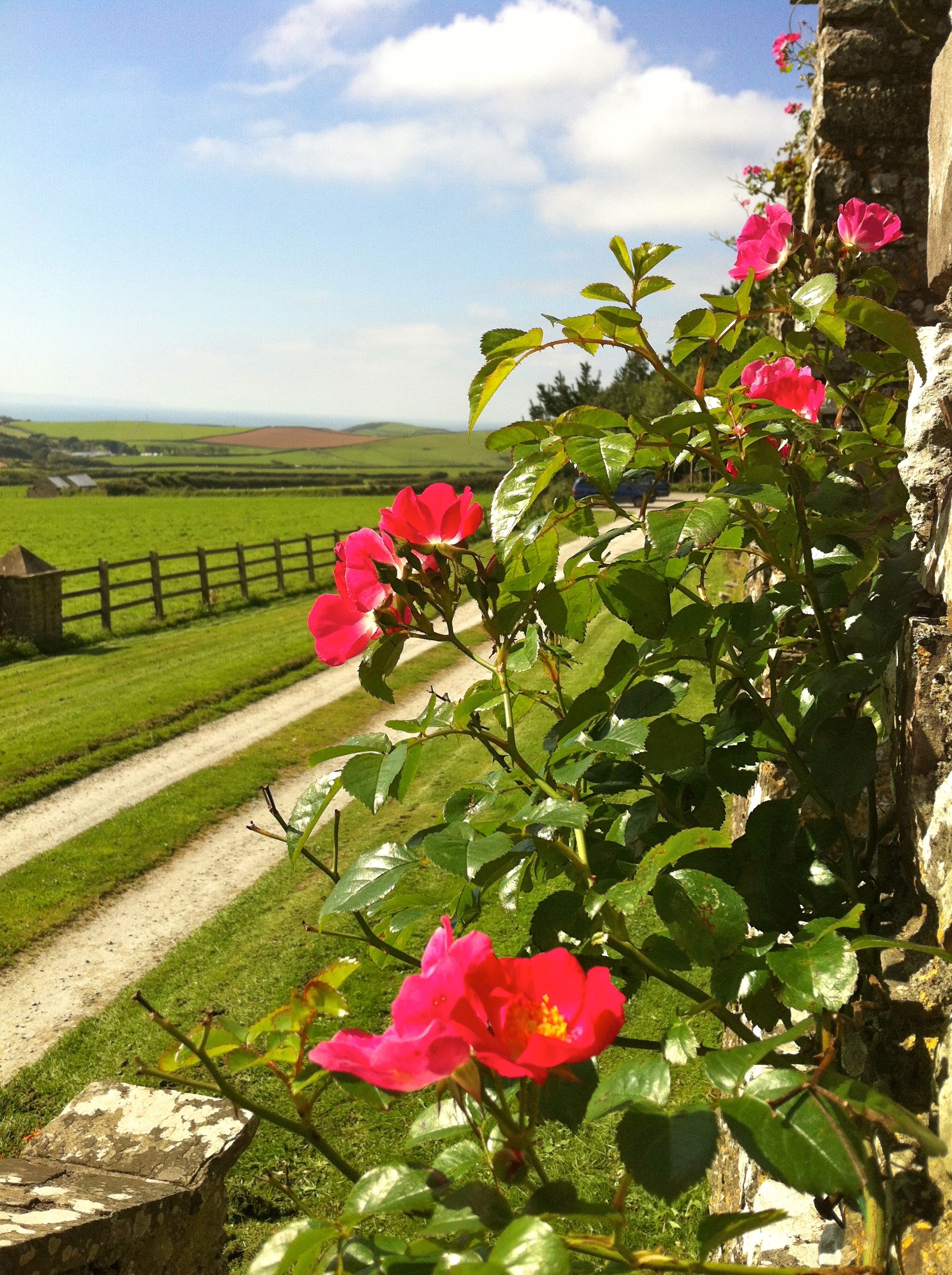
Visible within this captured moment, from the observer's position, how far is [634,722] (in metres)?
1.12

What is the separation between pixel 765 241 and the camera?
1.75 metres

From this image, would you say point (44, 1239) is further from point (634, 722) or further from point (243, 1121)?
point (634, 722)

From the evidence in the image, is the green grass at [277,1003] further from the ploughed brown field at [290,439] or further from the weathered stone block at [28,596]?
the ploughed brown field at [290,439]

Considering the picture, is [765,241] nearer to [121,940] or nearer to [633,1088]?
[633,1088]

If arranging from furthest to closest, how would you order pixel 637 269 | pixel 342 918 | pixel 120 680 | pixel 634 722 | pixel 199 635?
pixel 199 635
pixel 120 680
pixel 342 918
pixel 637 269
pixel 634 722

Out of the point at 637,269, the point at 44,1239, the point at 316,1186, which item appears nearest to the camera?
the point at 637,269

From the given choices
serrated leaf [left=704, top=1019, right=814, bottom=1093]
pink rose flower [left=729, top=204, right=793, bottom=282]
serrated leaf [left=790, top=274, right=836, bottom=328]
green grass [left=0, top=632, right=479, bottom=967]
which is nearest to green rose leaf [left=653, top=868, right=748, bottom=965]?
serrated leaf [left=704, top=1019, right=814, bottom=1093]

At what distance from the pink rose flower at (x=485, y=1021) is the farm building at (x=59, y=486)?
251ft

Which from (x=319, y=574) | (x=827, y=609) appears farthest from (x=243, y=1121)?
(x=319, y=574)

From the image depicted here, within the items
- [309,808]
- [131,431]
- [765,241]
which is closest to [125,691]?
[765,241]

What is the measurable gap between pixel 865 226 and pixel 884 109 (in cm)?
165

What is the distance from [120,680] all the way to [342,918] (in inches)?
356

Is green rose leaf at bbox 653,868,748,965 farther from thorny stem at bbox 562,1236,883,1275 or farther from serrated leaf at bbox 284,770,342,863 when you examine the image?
serrated leaf at bbox 284,770,342,863

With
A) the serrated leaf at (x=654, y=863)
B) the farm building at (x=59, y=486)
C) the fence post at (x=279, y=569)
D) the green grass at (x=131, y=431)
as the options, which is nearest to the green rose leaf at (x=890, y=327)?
the serrated leaf at (x=654, y=863)
